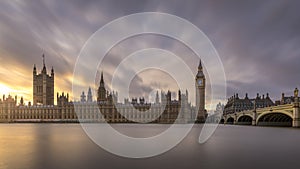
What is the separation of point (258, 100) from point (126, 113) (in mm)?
72331

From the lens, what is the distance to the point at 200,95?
14425cm

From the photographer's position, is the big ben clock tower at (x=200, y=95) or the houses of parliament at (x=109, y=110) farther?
the big ben clock tower at (x=200, y=95)

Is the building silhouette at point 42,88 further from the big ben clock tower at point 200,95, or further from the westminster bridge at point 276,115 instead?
the westminster bridge at point 276,115

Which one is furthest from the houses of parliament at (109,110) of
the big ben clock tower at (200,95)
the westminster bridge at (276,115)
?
the westminster bridge at (276,115)

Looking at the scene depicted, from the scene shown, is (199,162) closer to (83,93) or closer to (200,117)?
(200,117)

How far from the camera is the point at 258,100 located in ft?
419

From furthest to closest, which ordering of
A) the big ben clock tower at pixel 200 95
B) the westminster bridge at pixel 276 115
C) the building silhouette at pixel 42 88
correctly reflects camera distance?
the building silhouette at pixel 42 88 → the big ben clock tower at pixel 200 95 → the westminster bridge at pixel 276 115

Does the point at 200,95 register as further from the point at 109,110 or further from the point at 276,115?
the point at 276,115

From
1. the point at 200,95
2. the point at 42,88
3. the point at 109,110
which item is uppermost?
the point at 42,88

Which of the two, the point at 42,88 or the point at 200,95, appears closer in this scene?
the point at 200,95

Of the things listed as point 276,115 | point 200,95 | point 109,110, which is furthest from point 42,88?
point 276,115

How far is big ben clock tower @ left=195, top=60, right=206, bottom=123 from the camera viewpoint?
131875 mm

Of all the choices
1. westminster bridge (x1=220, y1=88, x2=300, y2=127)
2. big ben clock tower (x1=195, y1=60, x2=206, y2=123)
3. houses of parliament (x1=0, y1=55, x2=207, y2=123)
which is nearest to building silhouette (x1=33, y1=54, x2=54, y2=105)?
houses of parliament (x1=0, y1=55, x2=207, y2=123)

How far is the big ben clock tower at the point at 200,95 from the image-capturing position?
131875mm
